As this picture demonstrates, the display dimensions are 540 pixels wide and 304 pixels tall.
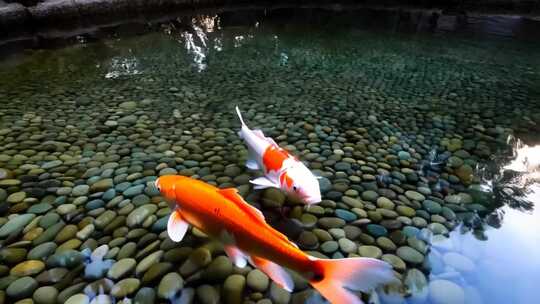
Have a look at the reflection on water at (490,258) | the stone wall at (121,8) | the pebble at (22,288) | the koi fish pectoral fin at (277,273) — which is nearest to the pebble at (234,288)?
the koi fish pectoral fin at (277,273)

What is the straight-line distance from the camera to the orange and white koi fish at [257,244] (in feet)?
3.83

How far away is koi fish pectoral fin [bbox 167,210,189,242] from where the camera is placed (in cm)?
163

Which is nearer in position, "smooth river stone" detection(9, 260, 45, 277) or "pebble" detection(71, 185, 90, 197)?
"smooth river stone" detection(9, 260, 45, 277)

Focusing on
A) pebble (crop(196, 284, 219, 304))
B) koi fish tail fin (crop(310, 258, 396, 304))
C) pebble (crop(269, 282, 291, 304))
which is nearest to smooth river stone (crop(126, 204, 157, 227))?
pebble (crop(196, 284, 219, 304))

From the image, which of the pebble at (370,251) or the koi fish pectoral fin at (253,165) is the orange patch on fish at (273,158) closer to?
the koi fish pectoral fin at (253,165)

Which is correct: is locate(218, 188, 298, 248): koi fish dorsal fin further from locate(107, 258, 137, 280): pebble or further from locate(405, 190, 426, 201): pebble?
locate(405, 190, 426, 201): pebble

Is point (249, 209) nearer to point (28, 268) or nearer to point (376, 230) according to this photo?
point (376, 230)

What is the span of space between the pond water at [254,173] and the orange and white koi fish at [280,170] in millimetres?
192

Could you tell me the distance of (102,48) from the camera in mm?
5699

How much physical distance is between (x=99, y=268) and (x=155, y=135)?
4.72 ft

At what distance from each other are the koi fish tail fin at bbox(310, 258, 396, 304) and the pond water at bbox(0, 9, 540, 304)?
1.28 ft

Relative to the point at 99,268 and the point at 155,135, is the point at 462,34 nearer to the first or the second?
the point at 155,135

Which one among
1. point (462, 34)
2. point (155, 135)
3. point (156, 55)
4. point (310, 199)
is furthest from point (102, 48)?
point (462, 34)

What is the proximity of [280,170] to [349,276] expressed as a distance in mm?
867
